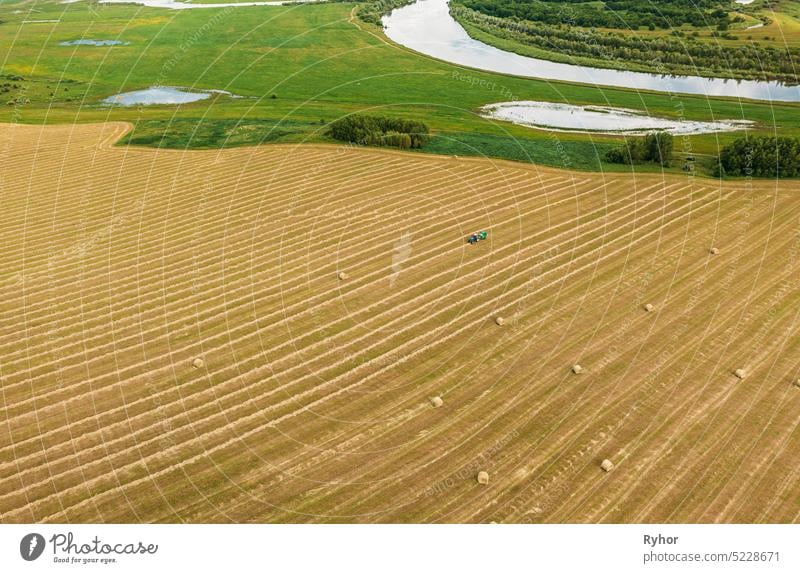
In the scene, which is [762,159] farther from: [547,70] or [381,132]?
[547,70]

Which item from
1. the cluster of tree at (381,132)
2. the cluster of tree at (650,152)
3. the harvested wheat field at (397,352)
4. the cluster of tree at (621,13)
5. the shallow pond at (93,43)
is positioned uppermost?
the shallow pond at (93,43)

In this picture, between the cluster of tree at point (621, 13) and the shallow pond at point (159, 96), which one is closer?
the shallow pond at point (159, 96)

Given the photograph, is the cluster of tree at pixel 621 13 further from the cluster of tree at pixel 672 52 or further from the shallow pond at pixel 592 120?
the shallow pond at pixel 592 120

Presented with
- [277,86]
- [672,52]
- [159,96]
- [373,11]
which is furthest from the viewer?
[373,11]

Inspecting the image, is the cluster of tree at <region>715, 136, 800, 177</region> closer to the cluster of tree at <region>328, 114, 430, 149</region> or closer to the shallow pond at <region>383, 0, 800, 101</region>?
the cluster of tree at <region>328, 114, 430, 149</region>
